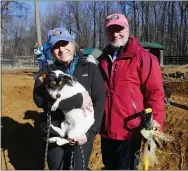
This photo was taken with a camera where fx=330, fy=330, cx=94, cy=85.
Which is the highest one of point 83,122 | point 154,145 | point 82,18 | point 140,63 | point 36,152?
point 82,18

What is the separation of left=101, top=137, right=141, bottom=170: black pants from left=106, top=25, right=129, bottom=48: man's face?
99 cm

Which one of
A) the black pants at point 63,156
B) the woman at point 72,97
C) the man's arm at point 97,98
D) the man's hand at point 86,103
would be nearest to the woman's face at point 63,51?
the woman at point 72,97

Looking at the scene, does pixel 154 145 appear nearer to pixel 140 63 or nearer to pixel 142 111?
pixel 142 111

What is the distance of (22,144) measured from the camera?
22.7ft

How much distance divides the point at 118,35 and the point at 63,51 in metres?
0.59

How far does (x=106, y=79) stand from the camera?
10.9 ft

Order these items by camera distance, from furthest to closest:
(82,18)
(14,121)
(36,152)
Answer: (82,18) → (14,121) → (36,152)

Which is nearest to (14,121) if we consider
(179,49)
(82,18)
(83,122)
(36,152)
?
(36,152)

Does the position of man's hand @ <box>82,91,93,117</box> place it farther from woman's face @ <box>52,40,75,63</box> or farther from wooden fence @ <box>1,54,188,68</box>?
wooden fence @ <box>1,54,188,68</box>

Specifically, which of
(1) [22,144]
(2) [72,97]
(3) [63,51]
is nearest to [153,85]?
(2) [72,97]

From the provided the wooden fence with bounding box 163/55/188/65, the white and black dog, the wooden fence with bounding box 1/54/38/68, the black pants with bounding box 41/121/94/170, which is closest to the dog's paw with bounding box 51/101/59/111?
the white and black dog

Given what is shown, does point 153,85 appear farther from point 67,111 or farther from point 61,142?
point 61,142

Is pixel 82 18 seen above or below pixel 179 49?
above

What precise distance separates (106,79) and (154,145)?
0.80 m
